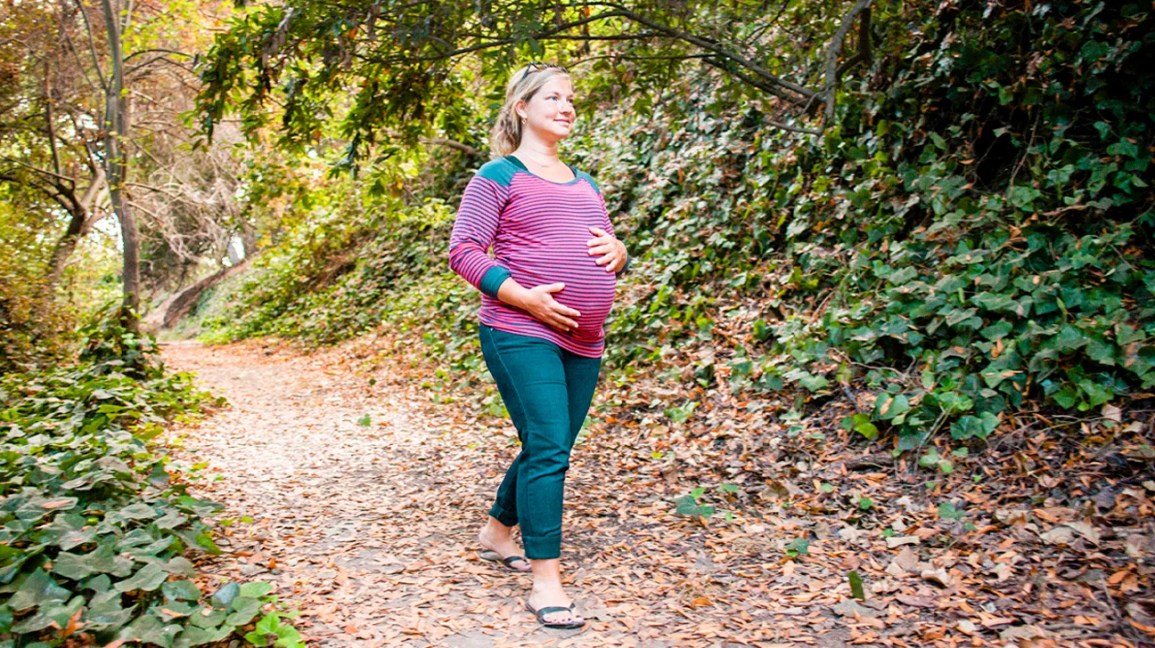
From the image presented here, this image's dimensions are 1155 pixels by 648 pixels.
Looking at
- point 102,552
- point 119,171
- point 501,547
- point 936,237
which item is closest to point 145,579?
point 102,552

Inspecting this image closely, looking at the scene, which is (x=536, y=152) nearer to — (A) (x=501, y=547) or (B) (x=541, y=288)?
(B) (x=541, y=288)

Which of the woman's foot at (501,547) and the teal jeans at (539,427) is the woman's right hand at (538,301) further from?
the woman's foot at (501,547)

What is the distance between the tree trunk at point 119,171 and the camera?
7.54 meters

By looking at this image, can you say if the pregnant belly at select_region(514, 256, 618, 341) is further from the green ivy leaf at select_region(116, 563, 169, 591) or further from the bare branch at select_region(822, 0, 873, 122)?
the bare branch at select_region(822, 0, 873, 122)

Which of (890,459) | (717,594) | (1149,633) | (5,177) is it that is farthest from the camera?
(5,177)

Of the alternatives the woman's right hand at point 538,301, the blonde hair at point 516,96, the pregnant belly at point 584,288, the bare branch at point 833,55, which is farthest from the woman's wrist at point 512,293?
the bare branch at point 833,55

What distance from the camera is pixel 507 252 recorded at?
3014 mm

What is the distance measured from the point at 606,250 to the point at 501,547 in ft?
4.54

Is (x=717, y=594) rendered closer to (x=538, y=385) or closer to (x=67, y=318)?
(x=538, y=385)

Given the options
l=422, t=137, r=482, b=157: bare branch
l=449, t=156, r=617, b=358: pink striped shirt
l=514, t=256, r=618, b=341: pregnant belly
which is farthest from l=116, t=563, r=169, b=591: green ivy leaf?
l=422, t=137, r=482, b=157: bare branch

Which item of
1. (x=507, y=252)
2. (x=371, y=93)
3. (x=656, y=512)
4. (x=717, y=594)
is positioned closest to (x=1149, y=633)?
(x=717, y=594)

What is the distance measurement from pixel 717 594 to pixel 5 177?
9.46 m

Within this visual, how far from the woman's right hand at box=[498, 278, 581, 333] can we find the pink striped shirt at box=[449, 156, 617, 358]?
46 mm

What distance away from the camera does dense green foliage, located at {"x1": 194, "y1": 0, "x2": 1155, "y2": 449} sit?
3986 millimetres
